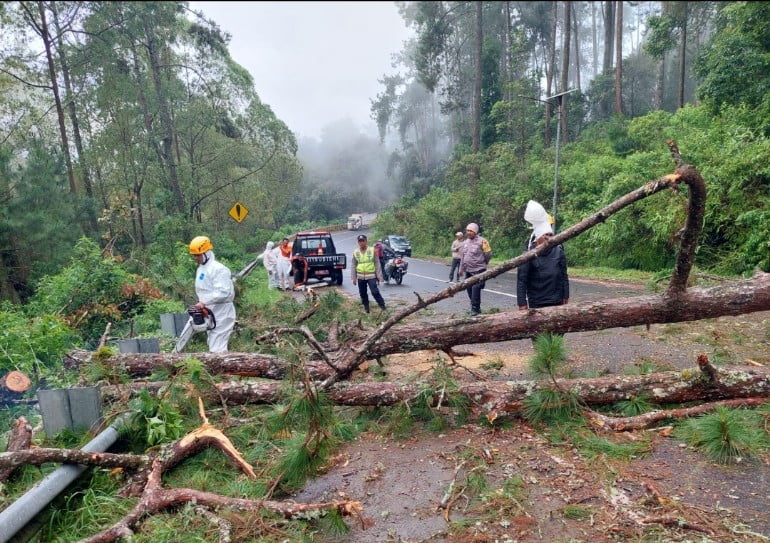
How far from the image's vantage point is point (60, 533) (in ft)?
10.1

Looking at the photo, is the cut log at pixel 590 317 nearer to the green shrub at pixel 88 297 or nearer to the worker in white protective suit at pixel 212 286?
the worker in white protective suit at pixel 212 286

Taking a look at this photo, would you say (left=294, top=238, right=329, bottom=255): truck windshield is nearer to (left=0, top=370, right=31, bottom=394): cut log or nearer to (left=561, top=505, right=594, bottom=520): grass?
(left=0, top=370, right=31, bottom=394): cut log

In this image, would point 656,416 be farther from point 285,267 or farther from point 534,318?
point 285,267

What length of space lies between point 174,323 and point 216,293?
1592mm

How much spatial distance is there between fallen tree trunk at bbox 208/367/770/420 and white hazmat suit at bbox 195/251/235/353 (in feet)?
6.11

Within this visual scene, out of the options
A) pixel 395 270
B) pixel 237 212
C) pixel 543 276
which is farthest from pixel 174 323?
pixel 237 212

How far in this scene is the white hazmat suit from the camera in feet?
19.1

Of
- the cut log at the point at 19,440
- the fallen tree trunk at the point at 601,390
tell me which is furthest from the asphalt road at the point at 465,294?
the cut log at the point at 19,440

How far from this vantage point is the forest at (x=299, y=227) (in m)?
3.47

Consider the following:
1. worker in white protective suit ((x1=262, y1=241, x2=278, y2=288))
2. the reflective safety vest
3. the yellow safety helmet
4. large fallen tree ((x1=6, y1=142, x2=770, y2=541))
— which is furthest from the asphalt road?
the yellow safety helmet

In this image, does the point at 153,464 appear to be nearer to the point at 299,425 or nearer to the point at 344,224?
the point at 299,425

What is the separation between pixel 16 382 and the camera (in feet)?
15.3

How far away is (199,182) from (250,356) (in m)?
15.6

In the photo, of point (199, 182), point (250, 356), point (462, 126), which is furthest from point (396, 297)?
point (462, 126)
